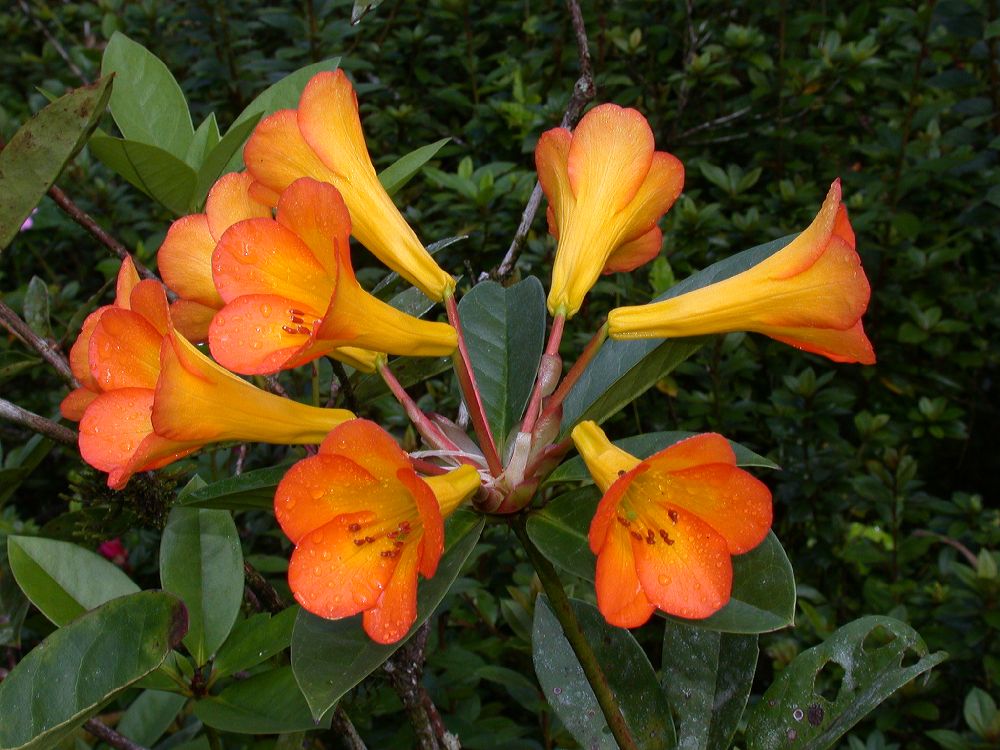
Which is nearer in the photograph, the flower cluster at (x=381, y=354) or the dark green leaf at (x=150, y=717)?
the flower cluster at (x=381, y=354)

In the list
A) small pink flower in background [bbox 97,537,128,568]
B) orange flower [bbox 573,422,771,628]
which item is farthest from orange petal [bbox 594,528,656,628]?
small pink flower in background [bbox 97,537,128,568]

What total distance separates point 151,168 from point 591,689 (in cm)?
101

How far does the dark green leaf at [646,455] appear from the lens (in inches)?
43.0

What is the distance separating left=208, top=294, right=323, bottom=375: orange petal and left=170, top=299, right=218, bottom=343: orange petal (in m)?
0.25

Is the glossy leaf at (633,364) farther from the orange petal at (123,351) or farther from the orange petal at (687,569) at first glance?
the orange petal at (123,351)

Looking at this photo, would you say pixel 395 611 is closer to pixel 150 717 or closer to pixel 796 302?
pixel 796 302

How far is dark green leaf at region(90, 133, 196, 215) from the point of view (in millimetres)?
1401

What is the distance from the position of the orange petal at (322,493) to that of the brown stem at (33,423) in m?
0.48

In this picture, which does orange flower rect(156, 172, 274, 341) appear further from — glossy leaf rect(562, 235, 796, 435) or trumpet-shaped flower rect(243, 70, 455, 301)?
glossy leaf rect(562, 235, 796, 435)

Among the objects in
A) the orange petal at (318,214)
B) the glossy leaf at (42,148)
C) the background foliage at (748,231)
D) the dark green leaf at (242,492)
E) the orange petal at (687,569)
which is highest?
the glossy leaf at (42,148)

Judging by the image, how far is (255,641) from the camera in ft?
4.55

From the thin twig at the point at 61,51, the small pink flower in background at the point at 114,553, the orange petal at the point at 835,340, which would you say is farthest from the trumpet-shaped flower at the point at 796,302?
the thin twig at the point at 61,51

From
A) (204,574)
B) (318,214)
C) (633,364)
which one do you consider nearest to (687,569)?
(633,364)

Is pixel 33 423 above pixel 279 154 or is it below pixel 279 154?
below
